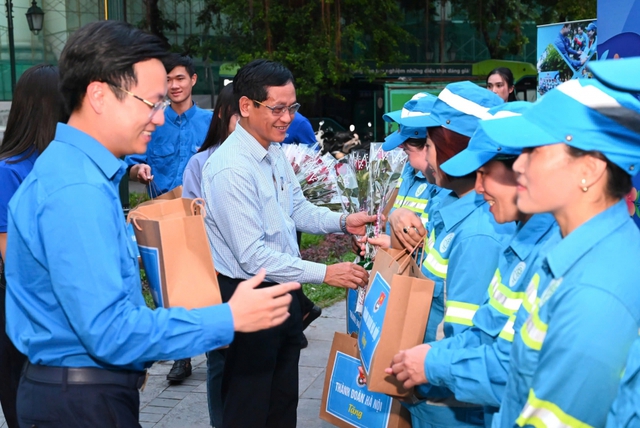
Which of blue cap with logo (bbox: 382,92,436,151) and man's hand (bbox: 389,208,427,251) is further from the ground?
blue cap with logo (bbox: 382,92,436,151)

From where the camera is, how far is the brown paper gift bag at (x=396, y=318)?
278 cm

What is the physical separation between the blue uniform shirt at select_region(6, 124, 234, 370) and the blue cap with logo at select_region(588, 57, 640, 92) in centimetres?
122

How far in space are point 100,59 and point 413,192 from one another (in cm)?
242

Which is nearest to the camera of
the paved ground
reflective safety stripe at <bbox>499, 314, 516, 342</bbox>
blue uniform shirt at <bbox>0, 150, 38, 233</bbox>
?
reflective safety stripe at <bbox>499, 314, 516, 342</bbox>

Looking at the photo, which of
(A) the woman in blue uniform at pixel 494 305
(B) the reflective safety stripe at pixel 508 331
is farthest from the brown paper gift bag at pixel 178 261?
(B) the reflective safety stripe at pixel 508 331

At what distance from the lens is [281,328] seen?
12.6 ft

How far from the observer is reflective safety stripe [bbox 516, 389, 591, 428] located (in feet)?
5.80

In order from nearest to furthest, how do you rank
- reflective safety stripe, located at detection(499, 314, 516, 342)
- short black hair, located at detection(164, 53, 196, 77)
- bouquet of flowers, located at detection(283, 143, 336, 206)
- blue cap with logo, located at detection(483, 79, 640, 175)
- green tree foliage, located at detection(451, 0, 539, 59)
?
1. blue cap with logo, located at detection(483, 79, 640, 175)
2. reflective safety stripe, located at detection(499, 314, 516, 342)
3. short black hair, located at detection(164, 53, 196, 77)
4. bouquet of flowers, located at detection(283, 143, 336, 206)
5. green tree foliage, located at detection(451, 0, 539, 59)

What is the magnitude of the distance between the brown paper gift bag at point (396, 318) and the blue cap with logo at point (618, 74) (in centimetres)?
121

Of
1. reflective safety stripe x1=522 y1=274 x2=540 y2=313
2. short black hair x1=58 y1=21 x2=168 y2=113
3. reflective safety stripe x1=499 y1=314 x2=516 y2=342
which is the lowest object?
reflective safety stripe x1=499 y1=314 x2=516 y2=342

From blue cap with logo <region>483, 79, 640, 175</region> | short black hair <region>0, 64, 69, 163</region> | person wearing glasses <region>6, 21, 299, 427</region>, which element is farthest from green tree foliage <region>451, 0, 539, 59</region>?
blue cap with logo <region>483, 79, 640, 175</region>

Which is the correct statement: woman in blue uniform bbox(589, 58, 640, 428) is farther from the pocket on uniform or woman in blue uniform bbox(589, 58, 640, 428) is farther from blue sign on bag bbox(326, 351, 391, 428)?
the pocket on uniform

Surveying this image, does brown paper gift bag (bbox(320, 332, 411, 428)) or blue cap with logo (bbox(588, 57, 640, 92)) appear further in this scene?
brown paper gift bag (bbox(320, 332, 411, 428))

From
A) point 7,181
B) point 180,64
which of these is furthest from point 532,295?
point 180,64
